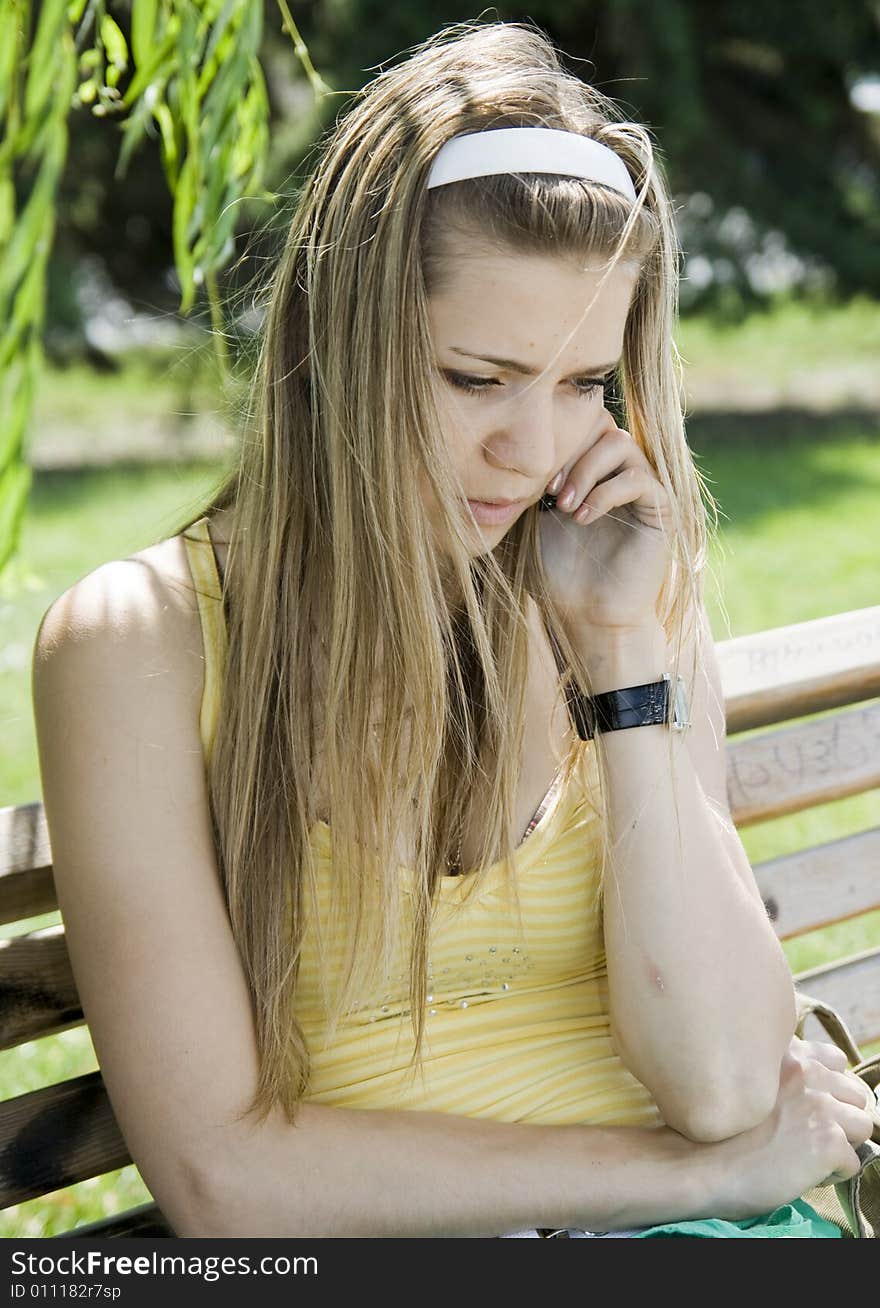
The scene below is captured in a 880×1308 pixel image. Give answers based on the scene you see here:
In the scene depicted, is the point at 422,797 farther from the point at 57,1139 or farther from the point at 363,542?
the point at 57,1139

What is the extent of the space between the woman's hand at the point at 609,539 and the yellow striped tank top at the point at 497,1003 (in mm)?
230

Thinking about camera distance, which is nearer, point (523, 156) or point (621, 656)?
point (523, 156)

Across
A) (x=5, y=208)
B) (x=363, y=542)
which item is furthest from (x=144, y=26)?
(x=363, y=542)

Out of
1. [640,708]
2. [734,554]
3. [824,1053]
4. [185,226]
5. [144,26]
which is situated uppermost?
[144,26]

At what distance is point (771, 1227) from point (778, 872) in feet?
2.74

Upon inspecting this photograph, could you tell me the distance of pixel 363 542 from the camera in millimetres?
1691

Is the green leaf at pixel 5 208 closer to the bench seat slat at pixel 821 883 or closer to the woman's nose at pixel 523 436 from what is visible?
the woman's nose at pixel 523 436

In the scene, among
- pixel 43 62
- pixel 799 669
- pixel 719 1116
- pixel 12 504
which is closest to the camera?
pixel 43 62

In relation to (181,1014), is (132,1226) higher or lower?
lower

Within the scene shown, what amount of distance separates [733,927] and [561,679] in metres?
0.40

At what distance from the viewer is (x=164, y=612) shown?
1679mm

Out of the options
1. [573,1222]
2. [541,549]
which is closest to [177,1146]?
[573,1222]

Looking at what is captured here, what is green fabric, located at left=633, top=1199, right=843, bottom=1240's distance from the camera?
5.39 ft

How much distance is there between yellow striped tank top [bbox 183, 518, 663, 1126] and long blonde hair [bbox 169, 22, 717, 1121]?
3cm
